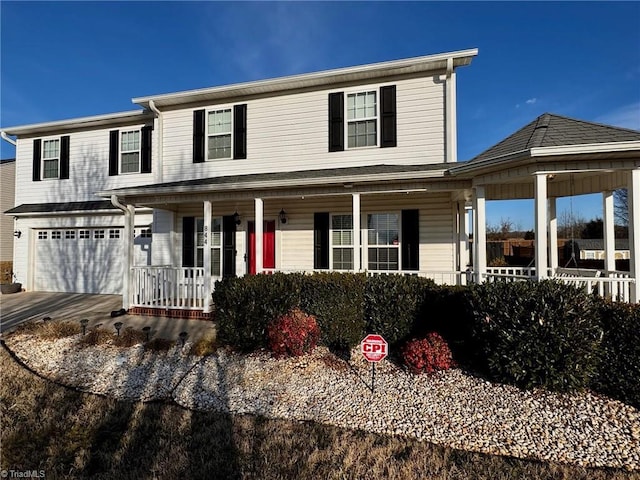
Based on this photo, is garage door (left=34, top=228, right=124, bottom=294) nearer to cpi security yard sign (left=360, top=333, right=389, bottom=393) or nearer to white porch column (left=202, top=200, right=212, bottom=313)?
white porch column (left=202, top=200, right=212, bottom=313)

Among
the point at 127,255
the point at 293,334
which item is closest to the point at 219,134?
the point at 127,255

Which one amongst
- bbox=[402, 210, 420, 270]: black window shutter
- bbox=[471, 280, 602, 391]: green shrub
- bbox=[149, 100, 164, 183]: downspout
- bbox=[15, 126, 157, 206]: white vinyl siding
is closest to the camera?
bbox=[471, 280, 602, 391]: green shrub

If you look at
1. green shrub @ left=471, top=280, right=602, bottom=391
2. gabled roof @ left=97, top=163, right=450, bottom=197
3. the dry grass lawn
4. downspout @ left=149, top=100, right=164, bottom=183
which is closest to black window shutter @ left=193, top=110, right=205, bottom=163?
downspout @ left=149, top=100, right=164, bottom=183

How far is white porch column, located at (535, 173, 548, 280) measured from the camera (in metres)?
4.79

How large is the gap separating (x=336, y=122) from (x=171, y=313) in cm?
615

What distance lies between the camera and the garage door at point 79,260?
1102 centimetres

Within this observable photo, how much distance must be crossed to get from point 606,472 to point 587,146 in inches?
157

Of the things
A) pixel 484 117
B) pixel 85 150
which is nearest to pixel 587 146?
pixel 85 150

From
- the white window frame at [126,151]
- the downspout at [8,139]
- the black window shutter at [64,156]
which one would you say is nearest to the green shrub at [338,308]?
the white window frame at [126,151]

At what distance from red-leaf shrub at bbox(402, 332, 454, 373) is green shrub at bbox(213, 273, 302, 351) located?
6.06ft

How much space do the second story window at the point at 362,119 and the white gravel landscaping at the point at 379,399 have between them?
209 inches

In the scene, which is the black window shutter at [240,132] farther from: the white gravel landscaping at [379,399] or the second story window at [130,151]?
the white gravel landscaping at [379,399]

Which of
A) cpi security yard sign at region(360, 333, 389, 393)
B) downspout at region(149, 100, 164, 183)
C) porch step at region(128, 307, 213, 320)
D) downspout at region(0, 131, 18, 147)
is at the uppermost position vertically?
downspout at region(0, 131, 18, 147)

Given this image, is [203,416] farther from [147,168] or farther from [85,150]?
[85,150]
